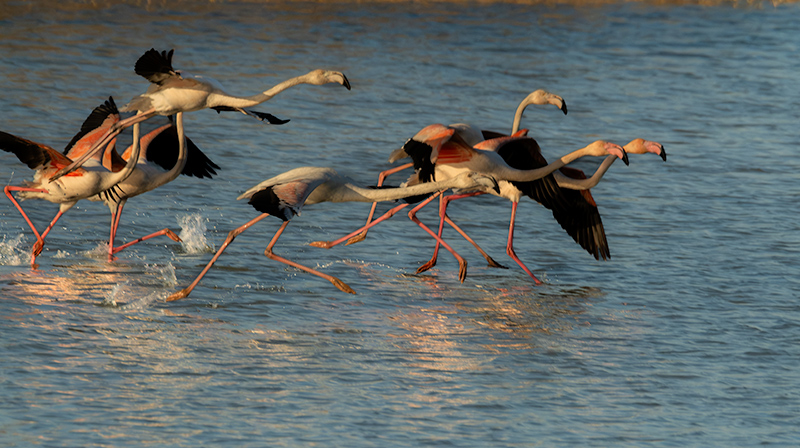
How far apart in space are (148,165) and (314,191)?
5.68 ft

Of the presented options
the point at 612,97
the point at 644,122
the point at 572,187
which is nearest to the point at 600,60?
the point at 612,97

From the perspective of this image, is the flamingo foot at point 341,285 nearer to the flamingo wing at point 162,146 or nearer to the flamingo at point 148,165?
the flamingo at point 148,165

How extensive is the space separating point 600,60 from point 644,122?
5314 mm

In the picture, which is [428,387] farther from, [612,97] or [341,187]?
[612,97]

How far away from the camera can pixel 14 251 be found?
9.59 metres

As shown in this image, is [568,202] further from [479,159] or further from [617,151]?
[617,151]

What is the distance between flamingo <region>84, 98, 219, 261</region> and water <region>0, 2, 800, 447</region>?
366 mm

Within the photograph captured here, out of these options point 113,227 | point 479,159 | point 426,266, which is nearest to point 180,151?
point 113,227

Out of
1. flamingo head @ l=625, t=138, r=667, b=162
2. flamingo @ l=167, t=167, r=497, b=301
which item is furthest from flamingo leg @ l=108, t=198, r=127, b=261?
flamingo head @ l=625, t=138, r=667, b=162

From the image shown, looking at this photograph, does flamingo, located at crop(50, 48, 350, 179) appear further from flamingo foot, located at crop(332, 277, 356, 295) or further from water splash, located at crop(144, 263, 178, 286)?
flamingo foot, located at crop(332, 277, 356, 295)

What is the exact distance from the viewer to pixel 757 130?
1619 cm

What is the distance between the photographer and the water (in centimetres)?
632

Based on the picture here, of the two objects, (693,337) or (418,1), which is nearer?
(693,337)

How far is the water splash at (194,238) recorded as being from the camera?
1009 centimetres
